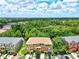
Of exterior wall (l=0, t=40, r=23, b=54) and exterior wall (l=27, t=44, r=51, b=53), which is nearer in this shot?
exterior wall (l=0, t=40, r=23, b=54)

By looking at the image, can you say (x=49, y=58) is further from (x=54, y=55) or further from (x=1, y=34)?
(x=1, y=34)

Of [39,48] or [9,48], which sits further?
[39,48]

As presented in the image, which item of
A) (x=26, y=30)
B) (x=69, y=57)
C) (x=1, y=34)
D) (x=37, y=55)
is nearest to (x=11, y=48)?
(x=37, y=55)

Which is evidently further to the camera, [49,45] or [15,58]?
[49,45]

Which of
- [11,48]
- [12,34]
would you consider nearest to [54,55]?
[11,48]

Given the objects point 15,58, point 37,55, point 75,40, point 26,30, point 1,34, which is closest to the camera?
point 37,55

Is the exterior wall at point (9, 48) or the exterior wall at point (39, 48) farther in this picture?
the exterior wall at point (39, 48)

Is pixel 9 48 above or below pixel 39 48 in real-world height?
above

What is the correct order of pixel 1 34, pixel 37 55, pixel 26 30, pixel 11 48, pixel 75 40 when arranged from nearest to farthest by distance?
pixel 37 55 → pixel 11 48 → pixel 75 40 → pixel 1 34 → pixel 26 30

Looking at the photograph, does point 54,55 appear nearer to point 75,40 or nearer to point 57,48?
point 57,48
